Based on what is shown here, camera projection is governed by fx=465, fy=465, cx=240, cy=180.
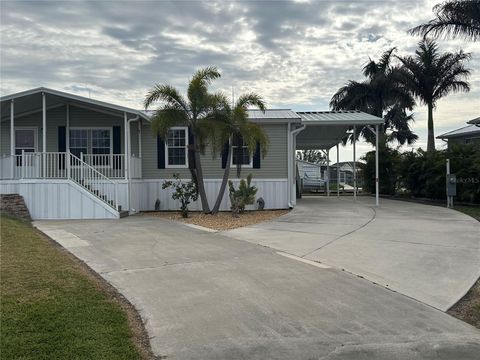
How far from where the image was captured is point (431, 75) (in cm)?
2747

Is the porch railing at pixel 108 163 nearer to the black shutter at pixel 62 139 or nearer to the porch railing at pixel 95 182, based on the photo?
the porch railing at pixel 95 182

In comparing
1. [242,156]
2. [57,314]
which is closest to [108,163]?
[242,156]

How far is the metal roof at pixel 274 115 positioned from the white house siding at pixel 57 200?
257 inches

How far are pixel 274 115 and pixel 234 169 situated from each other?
2.57 meters

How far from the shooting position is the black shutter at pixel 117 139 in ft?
57.5

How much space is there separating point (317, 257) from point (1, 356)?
548cm

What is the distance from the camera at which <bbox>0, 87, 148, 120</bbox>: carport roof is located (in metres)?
14.8

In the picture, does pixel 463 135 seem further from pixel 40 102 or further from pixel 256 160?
pixel 40 102

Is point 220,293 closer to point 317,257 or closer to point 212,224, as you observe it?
point 317,257

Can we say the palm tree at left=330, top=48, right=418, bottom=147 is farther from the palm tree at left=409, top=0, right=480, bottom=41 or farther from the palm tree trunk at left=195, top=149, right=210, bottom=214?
the palm tree trunk at left=195, top=149, right=210, bottom=214

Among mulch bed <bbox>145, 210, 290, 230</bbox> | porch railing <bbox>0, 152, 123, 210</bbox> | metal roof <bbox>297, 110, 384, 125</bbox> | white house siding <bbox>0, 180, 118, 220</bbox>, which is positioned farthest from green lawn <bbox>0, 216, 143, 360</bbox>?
metal roof <bbox>297, 110, 384, 125</bbox>

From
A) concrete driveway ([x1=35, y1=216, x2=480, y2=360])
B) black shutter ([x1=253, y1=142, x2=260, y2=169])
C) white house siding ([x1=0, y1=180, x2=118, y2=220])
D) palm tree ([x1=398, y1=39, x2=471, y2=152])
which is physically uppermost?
palm tree ([x1=398, y1=39, x2=471, y2=152])

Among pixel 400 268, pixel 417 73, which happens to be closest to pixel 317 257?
pixel 400 268

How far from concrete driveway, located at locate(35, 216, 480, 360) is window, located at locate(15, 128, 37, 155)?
10.6 metres
